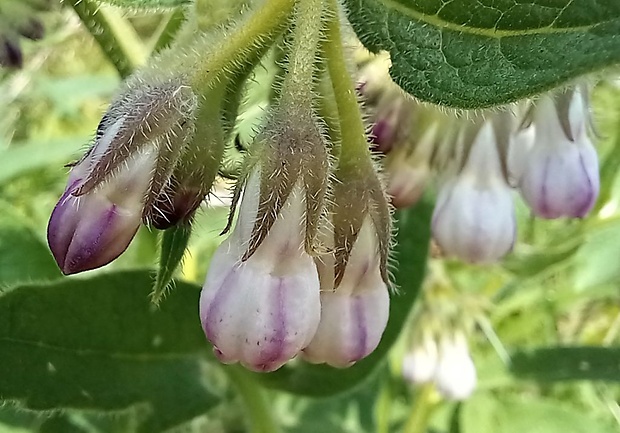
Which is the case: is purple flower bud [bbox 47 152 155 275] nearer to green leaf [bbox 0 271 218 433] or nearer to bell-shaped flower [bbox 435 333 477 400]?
green leaf [bbox 0 271 218 433]

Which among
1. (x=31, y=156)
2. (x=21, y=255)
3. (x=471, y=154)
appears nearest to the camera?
(x=471, y=154)

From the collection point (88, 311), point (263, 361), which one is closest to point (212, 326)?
point (263, 361)

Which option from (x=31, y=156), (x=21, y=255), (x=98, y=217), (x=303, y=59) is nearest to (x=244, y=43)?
(x=303, y=59)

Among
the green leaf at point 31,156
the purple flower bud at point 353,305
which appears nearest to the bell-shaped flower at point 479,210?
the purple flower bud at point 353,305

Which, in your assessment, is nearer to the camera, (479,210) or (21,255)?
(479,210)

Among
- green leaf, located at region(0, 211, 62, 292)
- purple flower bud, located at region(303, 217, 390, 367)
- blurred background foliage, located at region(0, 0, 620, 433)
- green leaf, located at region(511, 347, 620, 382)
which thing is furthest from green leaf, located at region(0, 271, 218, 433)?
green leaf, located at region(511, 347, 620, 382)

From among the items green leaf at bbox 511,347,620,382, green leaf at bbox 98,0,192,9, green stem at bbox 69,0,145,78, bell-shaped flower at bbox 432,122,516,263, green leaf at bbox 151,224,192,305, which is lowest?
green leaf at bbox 511,347,620,382

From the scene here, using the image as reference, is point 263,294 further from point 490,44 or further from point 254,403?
point 254,403
